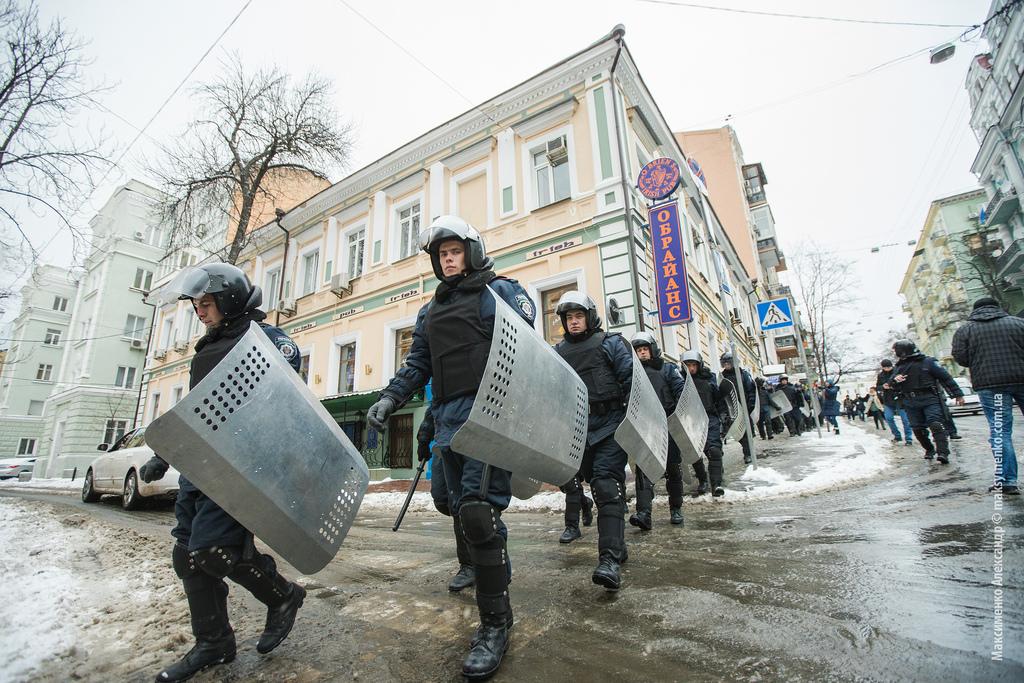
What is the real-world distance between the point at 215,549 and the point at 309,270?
1670 centimetres

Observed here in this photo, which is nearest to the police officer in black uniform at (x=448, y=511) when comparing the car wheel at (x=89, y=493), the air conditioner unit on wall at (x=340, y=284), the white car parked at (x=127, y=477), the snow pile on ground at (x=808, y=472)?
the snow pile on ground at (x=808, y=472)

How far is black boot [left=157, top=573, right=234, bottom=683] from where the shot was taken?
6.08 feet

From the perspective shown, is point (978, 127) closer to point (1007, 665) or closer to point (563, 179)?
point (563, 179)

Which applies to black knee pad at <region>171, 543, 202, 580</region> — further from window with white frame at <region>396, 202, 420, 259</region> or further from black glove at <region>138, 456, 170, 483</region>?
window with white frame at <region>396, 202, 420, 259</region>

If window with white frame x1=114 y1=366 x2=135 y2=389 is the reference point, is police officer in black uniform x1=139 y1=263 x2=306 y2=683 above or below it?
below

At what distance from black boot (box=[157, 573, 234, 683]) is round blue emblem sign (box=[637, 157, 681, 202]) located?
9.72 metres

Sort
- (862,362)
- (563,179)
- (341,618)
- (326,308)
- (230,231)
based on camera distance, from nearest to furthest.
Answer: (341,618), (563,179), (326,308), (230,231), (862,362)

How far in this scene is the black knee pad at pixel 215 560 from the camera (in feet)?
6.17

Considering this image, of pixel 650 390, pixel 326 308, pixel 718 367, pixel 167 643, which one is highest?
pixel 326 308

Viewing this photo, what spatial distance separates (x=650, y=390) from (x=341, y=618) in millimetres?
2346

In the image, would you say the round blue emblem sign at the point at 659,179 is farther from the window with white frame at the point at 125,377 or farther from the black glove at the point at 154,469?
the window with white frame at the point at 125,377

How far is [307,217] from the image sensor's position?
16.9m

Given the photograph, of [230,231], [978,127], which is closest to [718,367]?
[230,231]

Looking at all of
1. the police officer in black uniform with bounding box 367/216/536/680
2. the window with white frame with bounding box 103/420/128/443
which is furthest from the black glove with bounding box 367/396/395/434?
the window with white frame with bounding box 103/420/128/443
